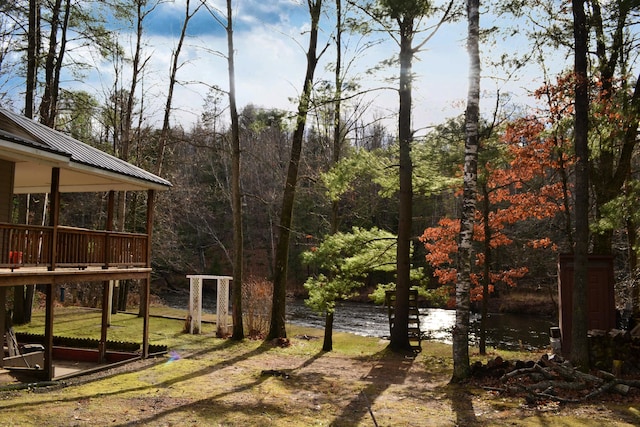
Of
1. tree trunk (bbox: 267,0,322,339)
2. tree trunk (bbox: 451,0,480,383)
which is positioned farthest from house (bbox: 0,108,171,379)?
tree trunk (bbox: 451,0,480,383)

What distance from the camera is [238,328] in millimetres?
15945

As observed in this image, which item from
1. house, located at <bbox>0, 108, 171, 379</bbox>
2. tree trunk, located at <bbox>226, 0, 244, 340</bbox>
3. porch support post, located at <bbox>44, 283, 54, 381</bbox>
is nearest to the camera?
house, located at <bbox>0, 108, 171, 379</bbox>

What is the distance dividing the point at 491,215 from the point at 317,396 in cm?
810

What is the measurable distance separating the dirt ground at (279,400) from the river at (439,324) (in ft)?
30.6

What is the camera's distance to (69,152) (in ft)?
32.2

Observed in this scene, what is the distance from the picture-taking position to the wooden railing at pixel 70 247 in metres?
8.91

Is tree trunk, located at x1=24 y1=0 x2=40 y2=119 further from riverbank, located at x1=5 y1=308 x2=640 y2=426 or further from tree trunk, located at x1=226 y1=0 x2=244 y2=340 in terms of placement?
riverbank, located at x1=5 y1=308 x2=640 y2=426

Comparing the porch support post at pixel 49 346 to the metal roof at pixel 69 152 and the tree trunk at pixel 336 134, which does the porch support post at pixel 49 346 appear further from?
the tree trunk at pixel 336 134

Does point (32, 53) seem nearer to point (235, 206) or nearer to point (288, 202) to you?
point (235, 206)

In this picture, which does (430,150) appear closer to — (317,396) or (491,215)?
(491,215)

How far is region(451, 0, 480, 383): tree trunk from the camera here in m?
9.57

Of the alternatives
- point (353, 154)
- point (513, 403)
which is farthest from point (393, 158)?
point (513, 403)

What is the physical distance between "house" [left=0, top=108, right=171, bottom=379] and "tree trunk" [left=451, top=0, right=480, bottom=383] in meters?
7.13

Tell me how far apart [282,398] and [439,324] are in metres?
18.5
